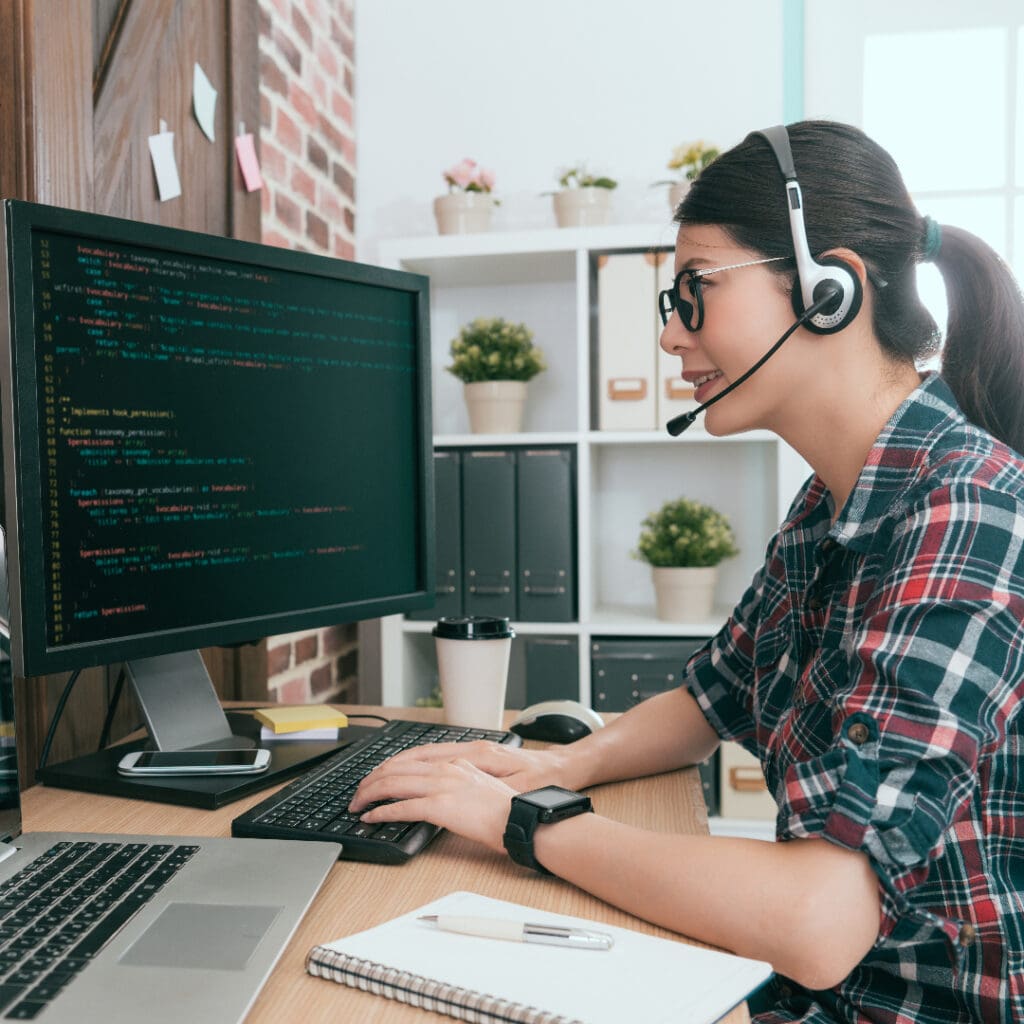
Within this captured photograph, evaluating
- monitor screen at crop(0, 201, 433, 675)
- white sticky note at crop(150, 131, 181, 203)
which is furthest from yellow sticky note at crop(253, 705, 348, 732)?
white sticky note at crop(150, 131, 181, 203)

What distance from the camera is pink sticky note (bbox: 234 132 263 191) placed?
1651mm

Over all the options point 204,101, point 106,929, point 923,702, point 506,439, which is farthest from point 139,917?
point 506,439

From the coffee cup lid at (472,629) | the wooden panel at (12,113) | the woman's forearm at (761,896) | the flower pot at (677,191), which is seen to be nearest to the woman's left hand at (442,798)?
the woman's forearm at (761,896)

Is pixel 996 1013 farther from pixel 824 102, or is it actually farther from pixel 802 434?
pixel 824 102

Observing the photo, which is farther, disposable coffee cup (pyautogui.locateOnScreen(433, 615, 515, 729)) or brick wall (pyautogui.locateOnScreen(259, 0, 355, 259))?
brick wall (pyautogui.locateOnScreen(259, 0, 355, 259))

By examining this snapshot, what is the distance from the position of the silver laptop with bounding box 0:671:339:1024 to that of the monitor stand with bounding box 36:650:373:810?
14 centimetres

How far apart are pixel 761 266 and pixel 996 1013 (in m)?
0.61

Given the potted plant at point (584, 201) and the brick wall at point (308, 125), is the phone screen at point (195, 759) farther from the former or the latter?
the potted plant at point (584, 201)

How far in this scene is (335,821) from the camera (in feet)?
2.67

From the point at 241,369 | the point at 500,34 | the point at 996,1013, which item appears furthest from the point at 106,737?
the point at 500,34

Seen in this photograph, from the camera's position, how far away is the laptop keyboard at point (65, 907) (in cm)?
54

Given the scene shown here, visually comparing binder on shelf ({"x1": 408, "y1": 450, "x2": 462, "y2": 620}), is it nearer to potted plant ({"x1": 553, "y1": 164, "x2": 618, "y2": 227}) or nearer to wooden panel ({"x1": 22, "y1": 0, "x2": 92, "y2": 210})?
potted plant ({"x1": 553, "y1": 164, "x2": 618, "y2": 227})

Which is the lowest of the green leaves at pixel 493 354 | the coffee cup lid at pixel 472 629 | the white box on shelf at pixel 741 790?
the white box on shelf at pixel 741 790

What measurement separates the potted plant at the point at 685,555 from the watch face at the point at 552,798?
1381 mm
